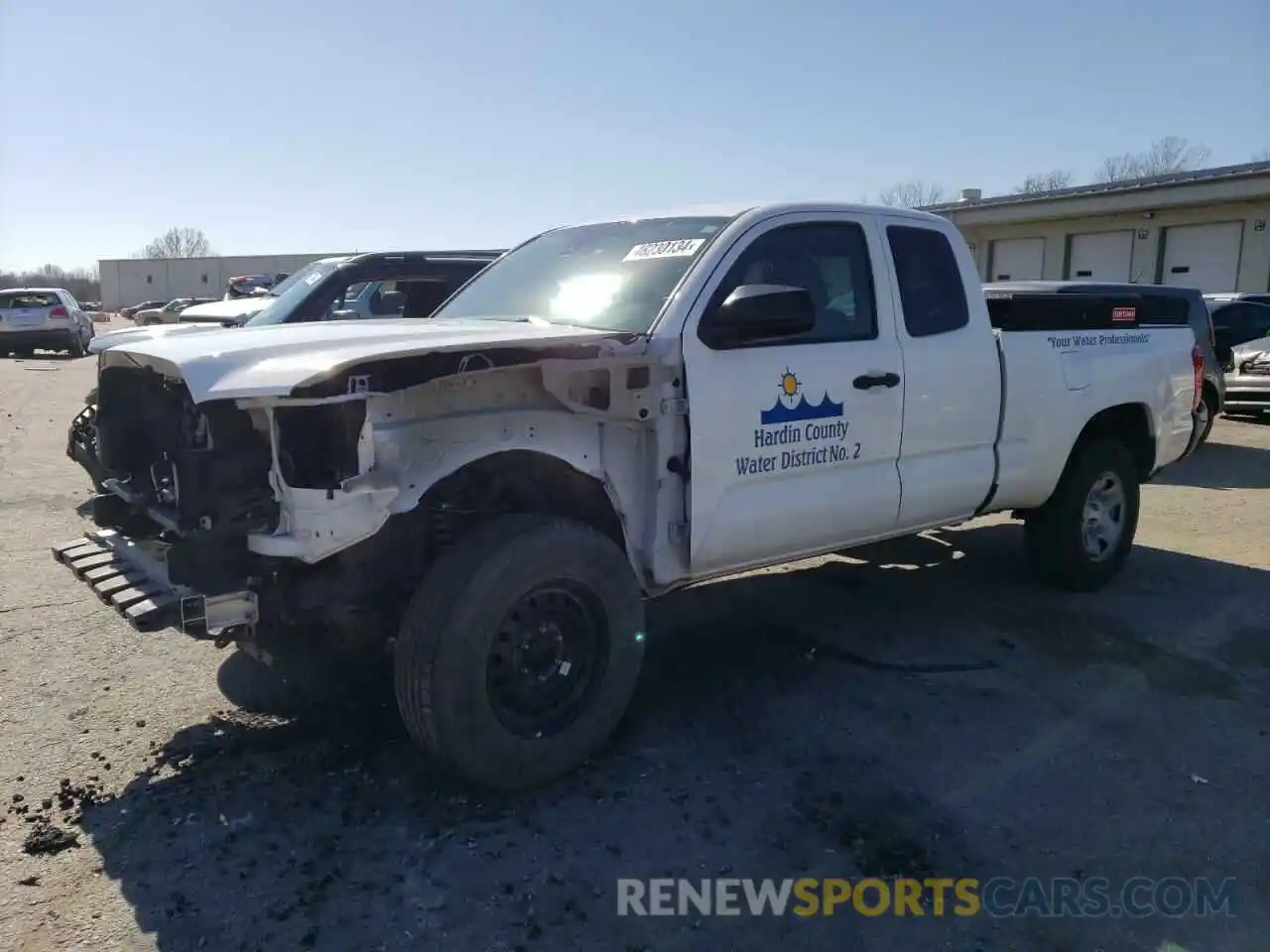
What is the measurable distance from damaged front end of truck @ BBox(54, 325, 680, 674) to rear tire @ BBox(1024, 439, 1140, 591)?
314 cm

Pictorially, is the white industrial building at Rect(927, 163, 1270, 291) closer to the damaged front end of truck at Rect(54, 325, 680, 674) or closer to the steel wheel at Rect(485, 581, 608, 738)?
the damaged front end of truck at Rect(54, 325, 680, 674)

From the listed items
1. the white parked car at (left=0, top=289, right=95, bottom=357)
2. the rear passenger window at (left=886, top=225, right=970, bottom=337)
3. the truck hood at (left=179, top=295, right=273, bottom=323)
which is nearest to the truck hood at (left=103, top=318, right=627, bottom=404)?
→ the rear passenger window at (left=886, top=225, right=970, bottom=337)

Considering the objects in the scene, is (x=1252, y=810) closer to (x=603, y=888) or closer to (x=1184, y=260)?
(x=603, y=888)

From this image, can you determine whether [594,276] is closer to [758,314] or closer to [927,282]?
[758,314]

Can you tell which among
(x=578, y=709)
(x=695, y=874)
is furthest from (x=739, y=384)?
(x=695, y=874)

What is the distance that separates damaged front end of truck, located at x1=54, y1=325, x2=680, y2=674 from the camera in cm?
316

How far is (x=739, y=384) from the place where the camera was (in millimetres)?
4051

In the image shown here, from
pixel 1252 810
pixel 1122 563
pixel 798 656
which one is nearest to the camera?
pixel 1252 810

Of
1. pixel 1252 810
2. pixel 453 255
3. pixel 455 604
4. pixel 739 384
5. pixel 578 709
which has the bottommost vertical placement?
pixel 1252 810

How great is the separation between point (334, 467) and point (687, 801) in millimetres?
1682

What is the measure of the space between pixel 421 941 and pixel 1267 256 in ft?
85.9

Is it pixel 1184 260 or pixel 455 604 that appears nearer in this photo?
pixel 455 604

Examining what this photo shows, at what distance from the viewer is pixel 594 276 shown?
15.0 ft

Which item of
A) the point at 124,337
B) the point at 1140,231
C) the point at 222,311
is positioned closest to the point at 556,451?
Result: the point at 124,337
